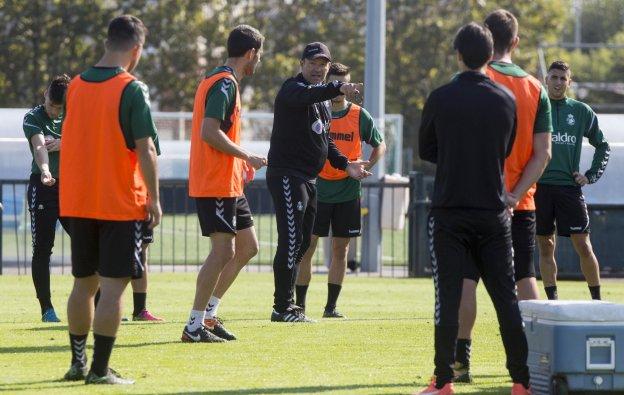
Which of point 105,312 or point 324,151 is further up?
point 324,151

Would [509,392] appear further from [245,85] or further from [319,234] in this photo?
[245,85]

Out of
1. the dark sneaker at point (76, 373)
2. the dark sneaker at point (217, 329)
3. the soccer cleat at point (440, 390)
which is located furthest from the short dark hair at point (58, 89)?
the soccer cleat at point (440, 390)

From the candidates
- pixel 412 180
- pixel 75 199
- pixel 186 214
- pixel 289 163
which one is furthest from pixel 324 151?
pixel 186 214

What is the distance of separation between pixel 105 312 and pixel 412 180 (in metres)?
11.1

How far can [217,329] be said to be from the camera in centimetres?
960

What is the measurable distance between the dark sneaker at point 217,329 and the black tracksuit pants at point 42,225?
1.88 meters

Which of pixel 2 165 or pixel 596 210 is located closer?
pixel 596 210

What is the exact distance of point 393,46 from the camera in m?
48.6

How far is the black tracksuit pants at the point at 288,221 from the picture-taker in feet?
34.3

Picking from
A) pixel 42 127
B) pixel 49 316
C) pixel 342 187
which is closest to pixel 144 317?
pixel 49 316

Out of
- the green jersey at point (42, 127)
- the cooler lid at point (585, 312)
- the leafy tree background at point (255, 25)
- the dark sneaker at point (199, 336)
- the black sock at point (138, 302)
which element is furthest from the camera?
the leafy tree background at point (255, 25)

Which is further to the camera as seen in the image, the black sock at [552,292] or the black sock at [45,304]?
the black sock at [552,292]

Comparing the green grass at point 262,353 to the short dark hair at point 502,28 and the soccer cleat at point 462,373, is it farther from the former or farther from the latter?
the short dark hair at point 502,28

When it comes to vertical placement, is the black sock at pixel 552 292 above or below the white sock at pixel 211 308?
below
